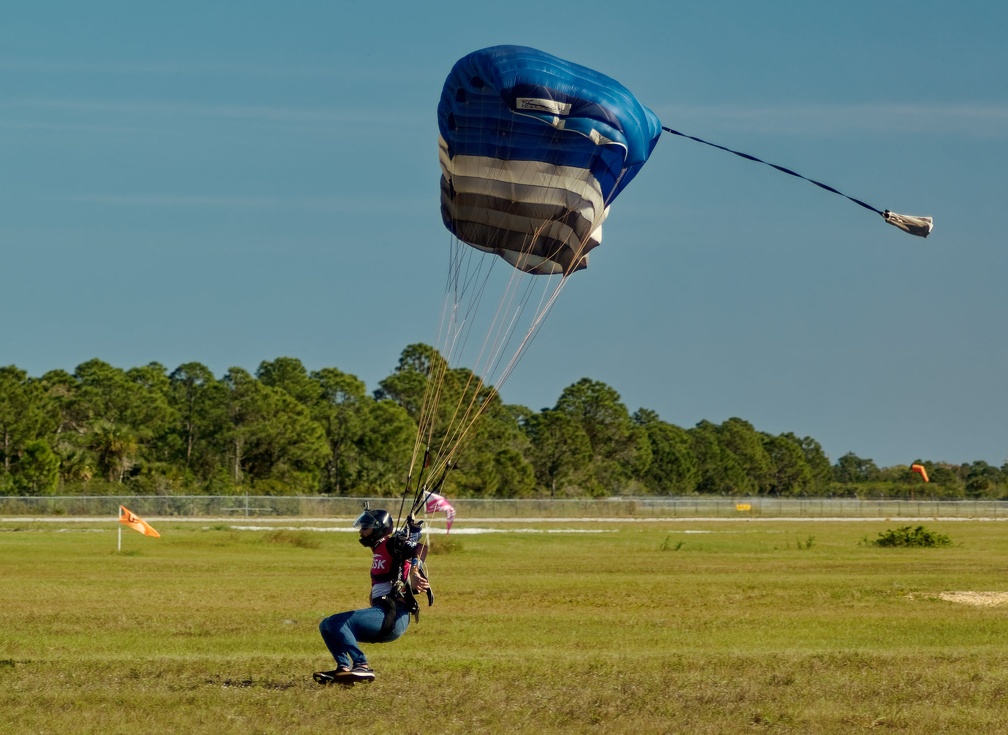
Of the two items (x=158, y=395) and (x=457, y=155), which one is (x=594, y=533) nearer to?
(x=457, y=155)

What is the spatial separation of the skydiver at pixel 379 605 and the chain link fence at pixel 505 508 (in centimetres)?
3866

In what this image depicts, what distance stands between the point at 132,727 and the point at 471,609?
1216cm

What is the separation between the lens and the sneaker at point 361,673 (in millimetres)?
12370

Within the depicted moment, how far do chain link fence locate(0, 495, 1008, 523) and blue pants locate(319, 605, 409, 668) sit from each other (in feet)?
127

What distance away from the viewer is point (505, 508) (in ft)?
248

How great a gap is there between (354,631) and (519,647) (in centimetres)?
501

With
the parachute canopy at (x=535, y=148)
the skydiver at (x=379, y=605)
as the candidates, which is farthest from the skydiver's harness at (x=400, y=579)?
the parachute canopy at (x=535, y=148)

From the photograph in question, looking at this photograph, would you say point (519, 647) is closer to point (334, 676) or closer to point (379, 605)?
point (379, 605)

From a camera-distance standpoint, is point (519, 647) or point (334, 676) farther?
point (519, 647)

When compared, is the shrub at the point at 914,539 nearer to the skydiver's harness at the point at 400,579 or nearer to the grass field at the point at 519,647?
the grass field at the point at 519,647

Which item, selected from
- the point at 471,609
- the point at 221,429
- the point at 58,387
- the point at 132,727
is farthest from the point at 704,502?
the point at 132,727

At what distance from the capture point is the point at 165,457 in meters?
96.4

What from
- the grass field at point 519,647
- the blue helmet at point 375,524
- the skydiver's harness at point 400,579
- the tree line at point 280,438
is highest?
the tree line at point 280,438

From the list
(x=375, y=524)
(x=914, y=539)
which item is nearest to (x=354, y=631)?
(x=375, y=524)
